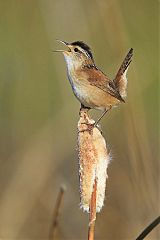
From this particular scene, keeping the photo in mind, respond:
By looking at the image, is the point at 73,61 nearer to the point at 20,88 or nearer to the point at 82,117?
the point at 82,117

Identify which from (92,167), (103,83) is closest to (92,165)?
(92,167)

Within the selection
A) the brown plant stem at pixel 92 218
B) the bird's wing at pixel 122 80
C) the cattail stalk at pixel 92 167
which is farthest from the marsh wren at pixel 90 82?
the brown plant stem at pixel 92 218

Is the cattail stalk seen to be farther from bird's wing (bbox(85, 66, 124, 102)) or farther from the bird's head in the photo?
the bird's head

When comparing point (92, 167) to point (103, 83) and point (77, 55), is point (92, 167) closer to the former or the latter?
point (103, 83)

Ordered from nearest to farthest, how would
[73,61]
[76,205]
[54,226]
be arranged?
[54,226]
[73,61]
[76,205]

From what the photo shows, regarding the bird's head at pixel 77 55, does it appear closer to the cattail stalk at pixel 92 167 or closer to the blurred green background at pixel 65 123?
the blurred green background at pixel 65 123

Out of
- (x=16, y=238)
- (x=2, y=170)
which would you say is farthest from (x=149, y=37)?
(x=16, y=238)

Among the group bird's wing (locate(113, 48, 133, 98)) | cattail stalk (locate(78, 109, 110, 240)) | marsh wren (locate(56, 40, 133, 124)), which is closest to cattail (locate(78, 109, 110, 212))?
cattail stalk (locate(78, 109, 110, 240))
